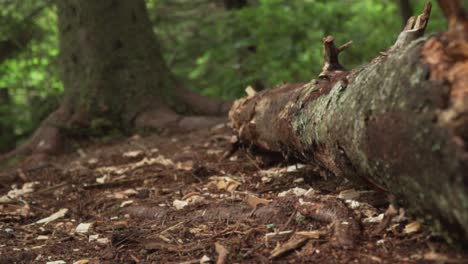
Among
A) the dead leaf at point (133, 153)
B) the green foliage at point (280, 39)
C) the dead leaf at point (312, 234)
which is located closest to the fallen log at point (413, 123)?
the dead leaf at point (312, 234)

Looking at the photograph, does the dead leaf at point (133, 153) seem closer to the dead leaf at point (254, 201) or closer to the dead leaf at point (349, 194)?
the dead leaf at point (254, 201)

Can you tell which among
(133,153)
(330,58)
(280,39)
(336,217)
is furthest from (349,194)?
(280,39)

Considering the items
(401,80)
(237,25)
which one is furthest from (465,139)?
(237,25)

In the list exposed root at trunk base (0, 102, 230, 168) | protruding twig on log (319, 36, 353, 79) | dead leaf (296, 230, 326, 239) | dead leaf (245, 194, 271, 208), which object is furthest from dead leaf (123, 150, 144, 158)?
dead leaf (296, 230, 326, 239)

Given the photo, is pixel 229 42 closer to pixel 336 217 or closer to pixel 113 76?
pixel 113 76

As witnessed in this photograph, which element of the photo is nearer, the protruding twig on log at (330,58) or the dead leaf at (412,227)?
the dead leaf at (412,227)

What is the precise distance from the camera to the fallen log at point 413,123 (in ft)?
5.23

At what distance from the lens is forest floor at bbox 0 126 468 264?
2.05 metres

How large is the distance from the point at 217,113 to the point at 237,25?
68.8 inches

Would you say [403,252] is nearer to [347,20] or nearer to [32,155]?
[32,155]

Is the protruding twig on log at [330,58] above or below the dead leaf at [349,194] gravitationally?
above

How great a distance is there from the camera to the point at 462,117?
5.16 ft

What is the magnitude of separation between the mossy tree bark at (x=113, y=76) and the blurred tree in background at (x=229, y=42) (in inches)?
59.2

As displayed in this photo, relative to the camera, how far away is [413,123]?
174 cm
